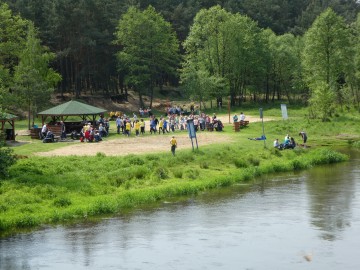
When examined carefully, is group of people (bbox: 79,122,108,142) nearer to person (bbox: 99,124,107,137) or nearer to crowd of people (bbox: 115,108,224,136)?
person (bbox: 99,124,107,137)

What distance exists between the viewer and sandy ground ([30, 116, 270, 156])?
150 ft

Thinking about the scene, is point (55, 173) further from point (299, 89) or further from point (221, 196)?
point (299, 89)

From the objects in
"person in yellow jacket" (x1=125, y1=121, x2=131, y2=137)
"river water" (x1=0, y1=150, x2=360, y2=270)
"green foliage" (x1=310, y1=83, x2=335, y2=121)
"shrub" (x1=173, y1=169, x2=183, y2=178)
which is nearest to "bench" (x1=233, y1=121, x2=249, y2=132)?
"green foliage" (x1=310, y1=83, x2=335, y2=121)

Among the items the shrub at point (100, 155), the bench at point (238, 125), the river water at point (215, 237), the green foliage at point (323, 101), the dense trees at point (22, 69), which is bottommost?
the river water at point (215, 237)

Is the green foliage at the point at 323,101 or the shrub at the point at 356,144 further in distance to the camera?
the green foliage at the point at 323,101

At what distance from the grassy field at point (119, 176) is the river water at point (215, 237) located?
1564 mm

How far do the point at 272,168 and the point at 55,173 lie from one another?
50.0 feet

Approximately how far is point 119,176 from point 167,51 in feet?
191

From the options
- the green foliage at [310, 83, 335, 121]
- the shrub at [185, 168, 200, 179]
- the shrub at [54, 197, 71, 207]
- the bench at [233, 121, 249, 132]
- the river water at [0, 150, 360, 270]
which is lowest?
the river water at [0, 150, 360, 270]

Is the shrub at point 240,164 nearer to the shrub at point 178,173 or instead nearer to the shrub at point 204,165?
the shrub at point 204,165

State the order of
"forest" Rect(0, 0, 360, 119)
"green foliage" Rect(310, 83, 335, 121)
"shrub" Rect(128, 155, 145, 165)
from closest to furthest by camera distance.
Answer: "shrub" Rect(128, 155, 145, 165)
"green foliage" Rect(310, 83, 335, 121)
"forest" Rect(0, 0, 360, 119)

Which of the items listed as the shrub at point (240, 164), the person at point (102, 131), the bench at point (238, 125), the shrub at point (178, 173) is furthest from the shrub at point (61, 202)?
the bench at point (238, 125)

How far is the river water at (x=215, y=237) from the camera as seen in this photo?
22.6m

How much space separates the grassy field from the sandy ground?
70.3 inches
